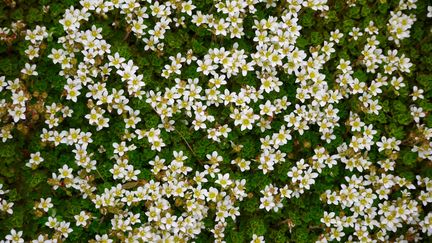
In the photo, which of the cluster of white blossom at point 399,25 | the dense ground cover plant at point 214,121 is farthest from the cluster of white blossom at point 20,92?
the cluster of white blossom at point 399,25

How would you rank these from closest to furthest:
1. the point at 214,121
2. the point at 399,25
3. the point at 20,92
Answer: the point at 20,92 < the point at 214,121 < the point at 399,25

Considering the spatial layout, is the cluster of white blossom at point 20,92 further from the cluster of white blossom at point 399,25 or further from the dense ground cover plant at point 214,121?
the cluster of white blossom at point 399,25

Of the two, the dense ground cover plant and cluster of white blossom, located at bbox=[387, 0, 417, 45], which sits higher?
cluster of white blossom, located at bbox=[387, 0, 417, 45]

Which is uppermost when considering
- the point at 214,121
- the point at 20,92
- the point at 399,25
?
the point at 399,25

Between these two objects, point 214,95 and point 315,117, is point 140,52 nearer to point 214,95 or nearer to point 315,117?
point 214,95

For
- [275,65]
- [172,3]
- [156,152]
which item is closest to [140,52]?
[172,3]

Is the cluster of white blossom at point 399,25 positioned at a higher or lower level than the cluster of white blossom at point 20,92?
higher

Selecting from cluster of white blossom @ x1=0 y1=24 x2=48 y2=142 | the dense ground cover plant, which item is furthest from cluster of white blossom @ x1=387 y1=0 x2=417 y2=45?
cluster of white blossom @ x1=0 y1=24 x2=48 y2=142

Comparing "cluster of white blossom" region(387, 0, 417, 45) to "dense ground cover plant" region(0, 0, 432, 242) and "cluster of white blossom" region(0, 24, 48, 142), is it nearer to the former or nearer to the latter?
"dense ground cover plant" region(0, 0, 432, 242)

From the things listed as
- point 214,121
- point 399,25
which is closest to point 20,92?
point 214,121

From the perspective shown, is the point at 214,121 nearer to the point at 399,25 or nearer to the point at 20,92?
the point at 20,92
